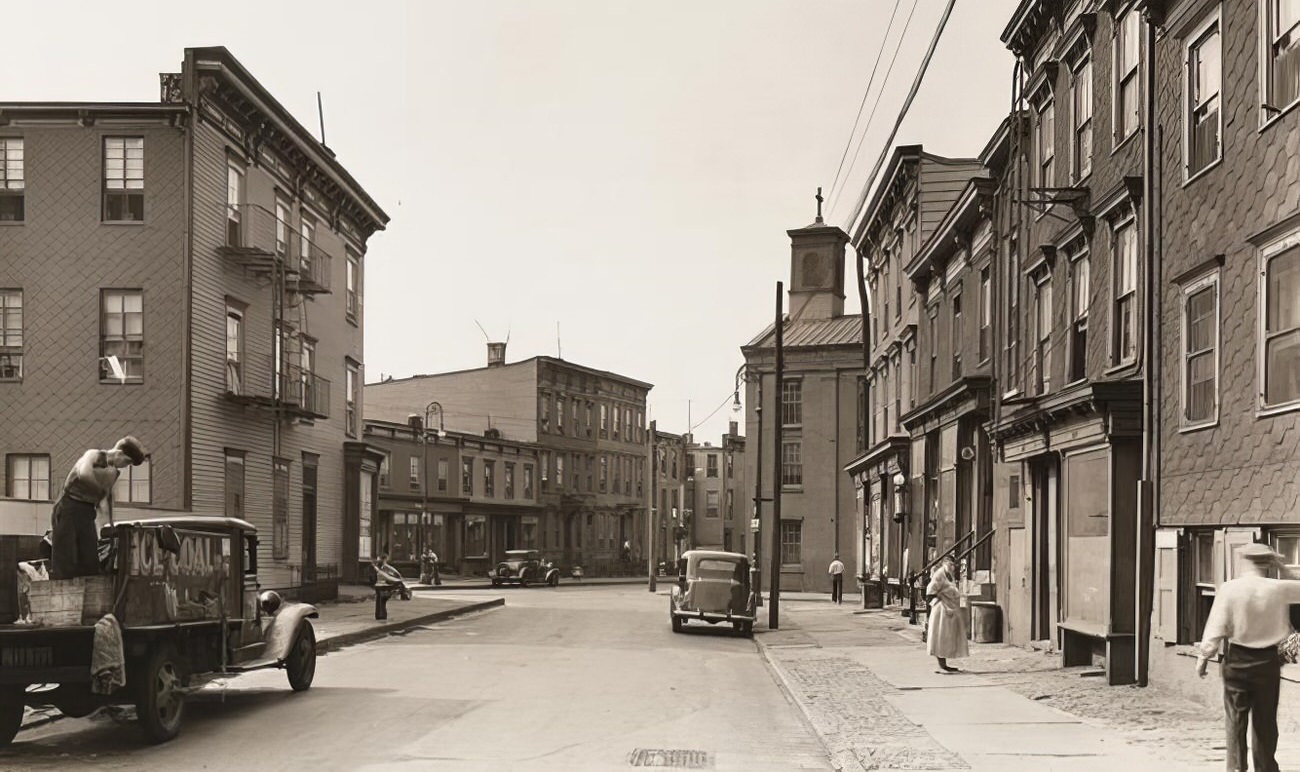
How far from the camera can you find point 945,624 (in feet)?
64.1

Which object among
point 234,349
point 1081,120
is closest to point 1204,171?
point 1081,120

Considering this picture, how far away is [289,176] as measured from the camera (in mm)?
35969

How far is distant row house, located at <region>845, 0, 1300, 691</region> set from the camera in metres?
14.2

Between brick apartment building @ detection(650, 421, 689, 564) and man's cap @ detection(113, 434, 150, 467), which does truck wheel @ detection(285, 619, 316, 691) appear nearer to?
man's cap @ detection(113, 434, 150, 467)

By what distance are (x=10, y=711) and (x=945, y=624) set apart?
11.9 meters

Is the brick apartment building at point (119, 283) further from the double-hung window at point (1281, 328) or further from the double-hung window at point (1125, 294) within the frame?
the double-hung window at point (1281, 328)

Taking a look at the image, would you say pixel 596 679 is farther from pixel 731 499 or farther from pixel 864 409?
pixel 731 499

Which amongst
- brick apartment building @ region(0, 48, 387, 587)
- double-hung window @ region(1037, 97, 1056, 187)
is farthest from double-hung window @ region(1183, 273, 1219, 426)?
brick apartment building @ region(0, 48, 387, 587)

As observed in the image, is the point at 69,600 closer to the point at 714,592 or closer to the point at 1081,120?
the point at 1081,120

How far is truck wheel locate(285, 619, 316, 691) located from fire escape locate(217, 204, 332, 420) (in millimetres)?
15408

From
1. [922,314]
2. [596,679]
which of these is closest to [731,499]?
[922,314]

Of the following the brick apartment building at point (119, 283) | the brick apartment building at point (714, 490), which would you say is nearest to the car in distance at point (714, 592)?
the brick apartment building at point (119, 283)

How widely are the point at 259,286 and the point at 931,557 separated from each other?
1683 cm

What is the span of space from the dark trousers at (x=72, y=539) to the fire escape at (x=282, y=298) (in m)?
19.7
